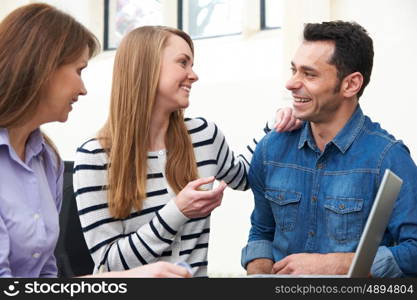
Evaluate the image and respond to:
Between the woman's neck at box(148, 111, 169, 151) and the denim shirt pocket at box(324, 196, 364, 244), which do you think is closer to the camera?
the denim shirt pocket at box(324, 196, 364, 244)

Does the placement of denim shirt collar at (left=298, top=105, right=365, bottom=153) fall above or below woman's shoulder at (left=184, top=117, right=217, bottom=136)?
above

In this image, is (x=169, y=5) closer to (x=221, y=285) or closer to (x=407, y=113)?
(x=407, y=113)

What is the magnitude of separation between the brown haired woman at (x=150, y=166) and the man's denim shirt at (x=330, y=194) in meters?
0.17

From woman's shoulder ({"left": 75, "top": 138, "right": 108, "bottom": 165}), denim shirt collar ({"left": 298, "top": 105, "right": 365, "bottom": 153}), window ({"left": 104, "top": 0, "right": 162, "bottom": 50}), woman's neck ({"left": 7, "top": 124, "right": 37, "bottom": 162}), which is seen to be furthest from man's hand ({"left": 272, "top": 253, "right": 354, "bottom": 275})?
window ({"left": 104, "top": 0, "right": 162, "bottom": 50})

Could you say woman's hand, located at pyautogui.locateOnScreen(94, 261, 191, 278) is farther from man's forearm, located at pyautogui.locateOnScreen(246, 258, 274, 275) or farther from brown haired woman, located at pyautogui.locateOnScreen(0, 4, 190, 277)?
man's forearm, located at pyautogui.locateOnScreen(246, 258, 274, 275)

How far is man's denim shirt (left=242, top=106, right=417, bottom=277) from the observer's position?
1846 mm

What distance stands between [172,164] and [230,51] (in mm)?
3983

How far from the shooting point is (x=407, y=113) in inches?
181

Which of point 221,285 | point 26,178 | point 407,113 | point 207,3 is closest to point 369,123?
point 26,178

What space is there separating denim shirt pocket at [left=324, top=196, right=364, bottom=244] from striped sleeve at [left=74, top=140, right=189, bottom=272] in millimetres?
428

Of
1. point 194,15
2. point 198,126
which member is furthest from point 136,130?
point 194,15

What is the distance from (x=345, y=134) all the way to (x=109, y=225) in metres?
0.75

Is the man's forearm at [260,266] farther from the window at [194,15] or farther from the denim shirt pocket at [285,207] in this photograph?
the window at [194,15]

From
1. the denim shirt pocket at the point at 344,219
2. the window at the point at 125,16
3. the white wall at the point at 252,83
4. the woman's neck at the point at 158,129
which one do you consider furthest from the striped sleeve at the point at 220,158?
the window at the point at 125,16
